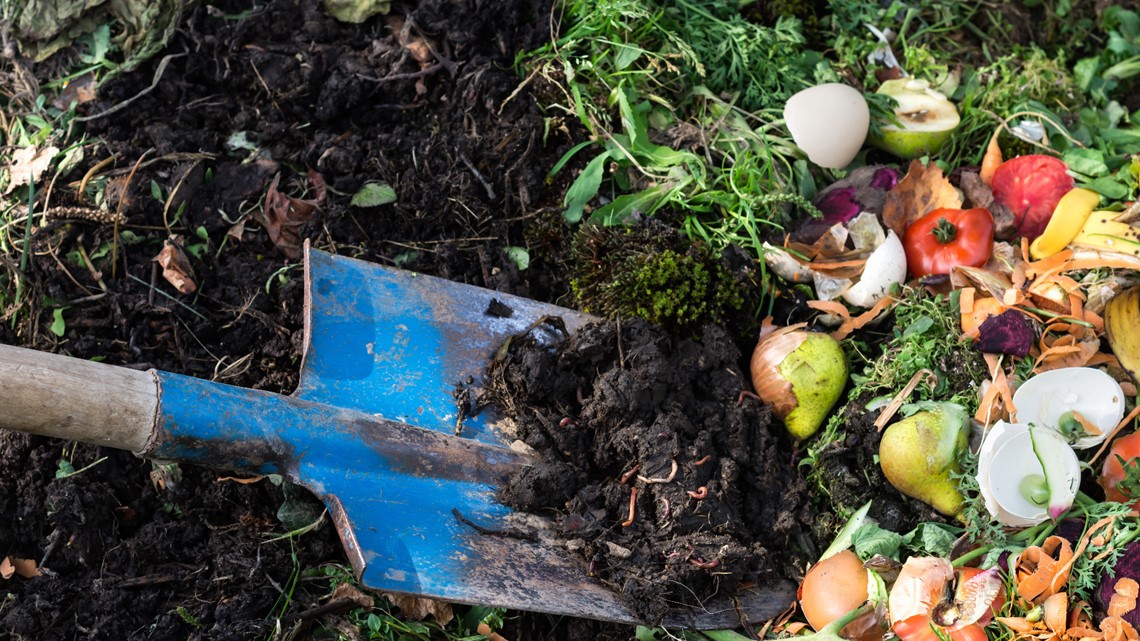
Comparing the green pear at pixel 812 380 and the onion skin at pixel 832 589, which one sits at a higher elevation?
the green pear at pixel 812 380

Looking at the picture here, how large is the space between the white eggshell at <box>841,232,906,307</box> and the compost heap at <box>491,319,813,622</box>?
48cm

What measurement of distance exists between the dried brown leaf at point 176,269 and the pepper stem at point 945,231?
2479 millimetres

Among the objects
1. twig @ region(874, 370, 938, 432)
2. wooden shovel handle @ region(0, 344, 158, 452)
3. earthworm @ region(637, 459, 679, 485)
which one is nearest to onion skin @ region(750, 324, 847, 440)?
twig @ region(874, 370, 938, 432)

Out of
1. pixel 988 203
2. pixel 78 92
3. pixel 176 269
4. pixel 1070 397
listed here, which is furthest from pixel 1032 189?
pixel 78 92

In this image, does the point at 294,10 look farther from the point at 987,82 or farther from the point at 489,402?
the point at 987,82

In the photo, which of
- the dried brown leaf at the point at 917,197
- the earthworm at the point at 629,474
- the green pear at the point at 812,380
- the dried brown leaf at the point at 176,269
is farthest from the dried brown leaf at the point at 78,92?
the dried brown leaf at the point at 917,197

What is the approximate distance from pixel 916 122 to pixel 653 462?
71.0 inches

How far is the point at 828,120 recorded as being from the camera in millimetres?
3283

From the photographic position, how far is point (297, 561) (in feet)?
8.79

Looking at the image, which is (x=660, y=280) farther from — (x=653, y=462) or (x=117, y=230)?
(x=117, y=230)

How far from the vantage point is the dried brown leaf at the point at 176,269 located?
3.03 m

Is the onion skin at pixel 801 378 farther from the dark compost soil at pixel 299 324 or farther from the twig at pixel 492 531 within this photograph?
the twig at pixel 492 531

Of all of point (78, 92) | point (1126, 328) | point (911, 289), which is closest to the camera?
point (1126, 328)

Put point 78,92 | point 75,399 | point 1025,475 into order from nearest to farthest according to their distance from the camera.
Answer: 1. point 75,399
2. point 1025,475
3. point 78,92
